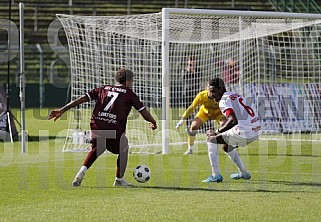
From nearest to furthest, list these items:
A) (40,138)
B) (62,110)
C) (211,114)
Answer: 1. (62,110)
2. (211,114)
3. (40,138)

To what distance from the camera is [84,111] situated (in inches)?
757

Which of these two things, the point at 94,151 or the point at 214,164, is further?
the point at 214,164

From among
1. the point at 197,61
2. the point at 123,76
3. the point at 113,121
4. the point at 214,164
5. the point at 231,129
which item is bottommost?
the point at 214,164

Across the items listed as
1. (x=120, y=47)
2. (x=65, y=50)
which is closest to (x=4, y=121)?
(x=120, y=47)

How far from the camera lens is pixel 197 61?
2119cm

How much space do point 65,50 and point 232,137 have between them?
2157cm

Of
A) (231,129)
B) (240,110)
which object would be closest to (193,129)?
(231,129)

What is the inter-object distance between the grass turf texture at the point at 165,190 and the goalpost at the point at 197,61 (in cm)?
188

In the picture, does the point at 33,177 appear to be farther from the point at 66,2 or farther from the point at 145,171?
the point at 66,2

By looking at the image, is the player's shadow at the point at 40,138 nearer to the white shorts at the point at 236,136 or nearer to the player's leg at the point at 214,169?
the white shorts at the point at 236,136

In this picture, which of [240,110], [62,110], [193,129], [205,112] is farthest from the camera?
[193,129]

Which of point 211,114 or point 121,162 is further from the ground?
point 211,114

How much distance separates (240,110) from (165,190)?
2010 millimetres

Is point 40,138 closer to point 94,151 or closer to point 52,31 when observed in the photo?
point 94,151
